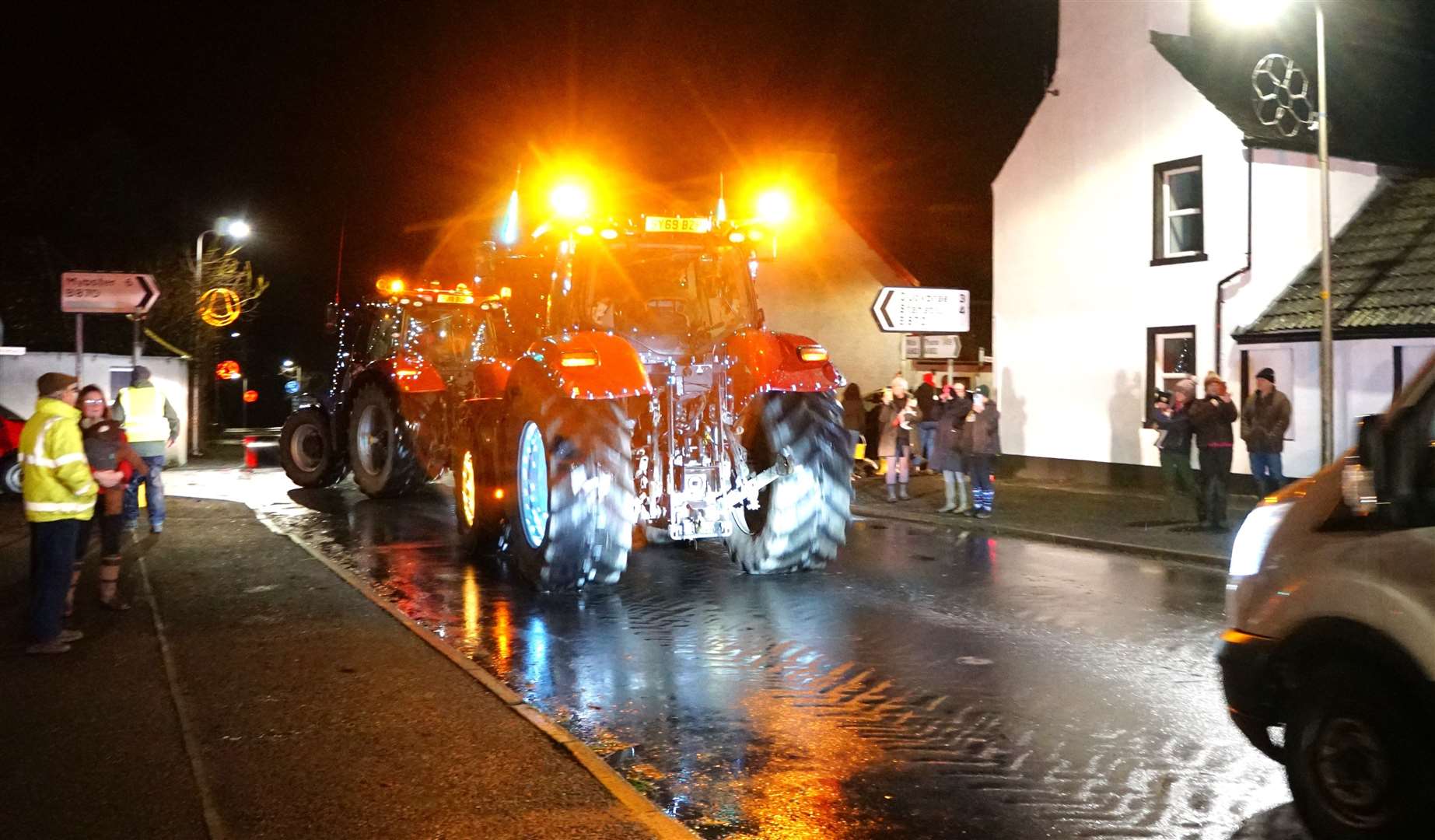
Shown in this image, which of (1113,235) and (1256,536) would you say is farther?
(1113,235)

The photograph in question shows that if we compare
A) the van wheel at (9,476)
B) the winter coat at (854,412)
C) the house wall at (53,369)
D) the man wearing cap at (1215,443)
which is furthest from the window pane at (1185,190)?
the van wheel at (9,476)

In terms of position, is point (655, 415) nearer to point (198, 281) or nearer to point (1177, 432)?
point (1177, 432)

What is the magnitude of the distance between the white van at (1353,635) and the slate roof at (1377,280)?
10999 mm

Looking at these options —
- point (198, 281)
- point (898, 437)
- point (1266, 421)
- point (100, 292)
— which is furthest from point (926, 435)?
point (198, 281)

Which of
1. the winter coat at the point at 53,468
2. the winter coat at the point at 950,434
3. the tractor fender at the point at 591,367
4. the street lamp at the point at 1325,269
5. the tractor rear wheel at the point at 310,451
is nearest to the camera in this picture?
the winter coat at the point at 53,468

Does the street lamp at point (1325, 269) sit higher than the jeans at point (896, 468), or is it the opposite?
the street lamp at point (1325, 269)

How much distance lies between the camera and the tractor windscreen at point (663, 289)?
10453 mm

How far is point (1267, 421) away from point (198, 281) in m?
23.3

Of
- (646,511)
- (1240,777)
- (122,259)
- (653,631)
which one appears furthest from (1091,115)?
(122,259)

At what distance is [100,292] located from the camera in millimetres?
14969

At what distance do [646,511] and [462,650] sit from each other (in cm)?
230

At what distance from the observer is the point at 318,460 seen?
18.8 meters

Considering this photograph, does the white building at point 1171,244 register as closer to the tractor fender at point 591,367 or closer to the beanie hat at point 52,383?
the tractor fender at point 591,367

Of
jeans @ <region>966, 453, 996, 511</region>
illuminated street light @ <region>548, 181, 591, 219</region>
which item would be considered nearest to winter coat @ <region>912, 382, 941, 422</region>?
jeans @ <region>966, 453, 996, 511</region>
